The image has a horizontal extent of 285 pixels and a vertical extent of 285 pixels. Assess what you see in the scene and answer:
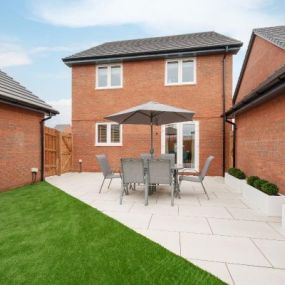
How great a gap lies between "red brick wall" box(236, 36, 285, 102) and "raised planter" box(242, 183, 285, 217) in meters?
3.65

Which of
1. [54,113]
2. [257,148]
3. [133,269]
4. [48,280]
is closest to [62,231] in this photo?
[48,280]

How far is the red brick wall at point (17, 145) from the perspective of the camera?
21.5 feet

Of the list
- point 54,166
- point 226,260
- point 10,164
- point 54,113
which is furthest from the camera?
point 54,166

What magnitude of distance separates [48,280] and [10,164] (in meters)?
5.59

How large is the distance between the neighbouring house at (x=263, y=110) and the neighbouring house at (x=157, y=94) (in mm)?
1315

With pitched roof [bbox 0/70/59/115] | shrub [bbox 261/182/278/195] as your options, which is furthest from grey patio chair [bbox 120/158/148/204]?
pitched roof [bbox 0/70/59/115]

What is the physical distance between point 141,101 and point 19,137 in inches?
217

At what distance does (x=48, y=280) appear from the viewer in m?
2.23

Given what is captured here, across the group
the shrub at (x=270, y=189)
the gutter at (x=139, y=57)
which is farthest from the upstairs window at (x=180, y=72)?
the shrub at (x=270, y=189)

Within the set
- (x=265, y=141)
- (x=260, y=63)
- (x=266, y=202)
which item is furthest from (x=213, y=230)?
(x=260, y=63)

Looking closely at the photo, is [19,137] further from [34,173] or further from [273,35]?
[273,35]

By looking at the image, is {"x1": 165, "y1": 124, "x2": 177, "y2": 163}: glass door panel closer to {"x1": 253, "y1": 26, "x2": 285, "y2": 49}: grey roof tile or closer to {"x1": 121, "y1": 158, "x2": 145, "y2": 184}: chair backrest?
{"x1": 253, "y1": 26, "x2": 285, "y2": 49}: grey roof tile

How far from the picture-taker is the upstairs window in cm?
1009

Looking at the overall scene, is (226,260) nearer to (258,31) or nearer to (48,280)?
(48,280)
